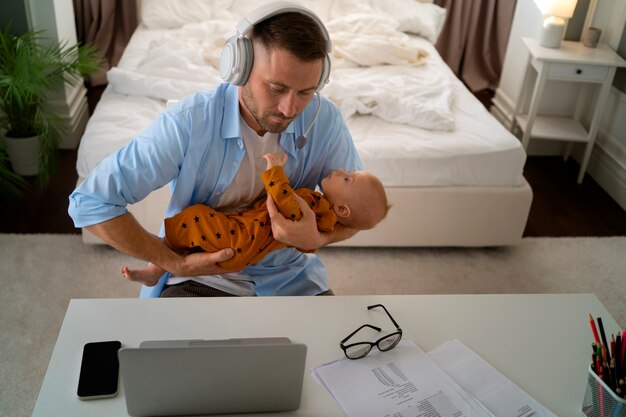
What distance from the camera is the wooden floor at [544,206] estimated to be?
2.78m

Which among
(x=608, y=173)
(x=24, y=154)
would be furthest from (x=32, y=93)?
(x=608, y=173)

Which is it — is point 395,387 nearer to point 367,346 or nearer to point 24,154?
point 367,346

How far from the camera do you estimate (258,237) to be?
1.45 m

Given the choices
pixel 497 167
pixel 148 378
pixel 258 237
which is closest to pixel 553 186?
pixel 497 167

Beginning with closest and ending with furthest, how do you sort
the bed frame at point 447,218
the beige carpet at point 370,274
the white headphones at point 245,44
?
the white headphones at point 245,44, the beige carpet at point 370,274, the bed frame at point 447,218

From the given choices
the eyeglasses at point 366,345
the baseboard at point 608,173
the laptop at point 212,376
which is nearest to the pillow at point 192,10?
the baseboard at point 608,173

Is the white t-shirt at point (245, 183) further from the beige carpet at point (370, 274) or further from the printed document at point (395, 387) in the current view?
the beige carpet at point (370, 274)

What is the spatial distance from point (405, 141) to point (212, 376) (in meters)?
1.75

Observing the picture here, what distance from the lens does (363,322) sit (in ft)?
4.19

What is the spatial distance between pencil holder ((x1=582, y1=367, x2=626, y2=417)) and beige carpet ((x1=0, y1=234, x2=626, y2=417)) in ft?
4.70

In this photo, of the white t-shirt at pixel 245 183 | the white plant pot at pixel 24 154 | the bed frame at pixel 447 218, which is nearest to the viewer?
the white t-shirt at pixel 245 183

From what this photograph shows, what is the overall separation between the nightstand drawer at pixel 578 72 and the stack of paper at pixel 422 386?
2.48 m

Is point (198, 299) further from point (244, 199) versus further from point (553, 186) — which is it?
point (553, 186)

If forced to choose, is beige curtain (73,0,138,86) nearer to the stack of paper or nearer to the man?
the man
